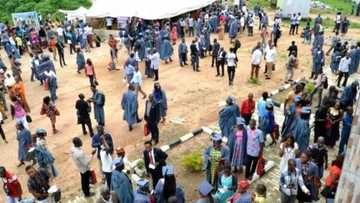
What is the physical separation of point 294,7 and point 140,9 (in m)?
9.15

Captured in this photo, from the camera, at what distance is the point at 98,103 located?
10758mm

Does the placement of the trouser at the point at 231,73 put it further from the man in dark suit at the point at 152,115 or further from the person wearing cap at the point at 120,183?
the person wearing cap at the point at 120,183

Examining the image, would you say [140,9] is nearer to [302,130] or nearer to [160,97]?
[160,97]

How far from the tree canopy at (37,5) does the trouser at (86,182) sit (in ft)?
80.9

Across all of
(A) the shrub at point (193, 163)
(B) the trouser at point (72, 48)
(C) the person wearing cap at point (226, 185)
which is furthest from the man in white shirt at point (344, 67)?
(B) the trouser at point (72, 48)

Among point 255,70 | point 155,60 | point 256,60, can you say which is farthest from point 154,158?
point 255,70

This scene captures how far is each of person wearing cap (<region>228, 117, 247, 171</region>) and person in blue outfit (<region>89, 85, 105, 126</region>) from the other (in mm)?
3915

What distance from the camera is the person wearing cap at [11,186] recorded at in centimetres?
738

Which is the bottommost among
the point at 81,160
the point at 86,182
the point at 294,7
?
the point at 86,182

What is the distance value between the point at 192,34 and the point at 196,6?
2.84 meters

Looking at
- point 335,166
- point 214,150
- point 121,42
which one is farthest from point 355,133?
point 121,42

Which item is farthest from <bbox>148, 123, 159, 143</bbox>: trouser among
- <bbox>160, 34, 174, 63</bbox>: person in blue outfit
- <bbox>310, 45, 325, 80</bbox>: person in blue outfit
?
<bbox>160, 34, 174, 63</bbox>: person in blue outfit

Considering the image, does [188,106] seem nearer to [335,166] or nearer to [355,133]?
[335,166]

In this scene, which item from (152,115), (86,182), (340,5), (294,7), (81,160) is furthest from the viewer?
(340,5)
